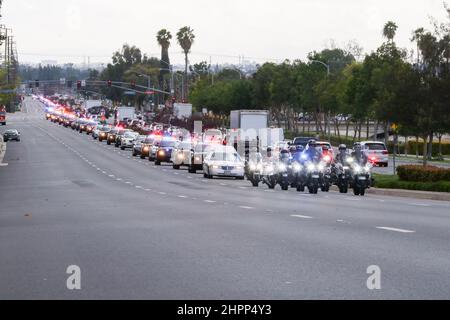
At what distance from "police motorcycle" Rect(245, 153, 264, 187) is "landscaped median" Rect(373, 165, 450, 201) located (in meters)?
5.17

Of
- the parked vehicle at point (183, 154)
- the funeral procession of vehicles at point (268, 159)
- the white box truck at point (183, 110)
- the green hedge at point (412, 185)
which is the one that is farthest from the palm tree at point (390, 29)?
the green hedge at point (412, 185)

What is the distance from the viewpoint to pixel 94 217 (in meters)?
21.6

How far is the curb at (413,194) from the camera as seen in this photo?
31572 millimetres

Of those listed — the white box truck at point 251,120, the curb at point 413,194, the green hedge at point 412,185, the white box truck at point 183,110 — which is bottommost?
the curb at point 413,194

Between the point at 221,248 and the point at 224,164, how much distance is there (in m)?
33.0

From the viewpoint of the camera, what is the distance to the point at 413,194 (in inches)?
1305

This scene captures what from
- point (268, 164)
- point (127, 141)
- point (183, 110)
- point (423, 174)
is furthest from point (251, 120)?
point (183, 110)

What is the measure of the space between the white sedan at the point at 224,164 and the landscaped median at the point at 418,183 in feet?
34.5

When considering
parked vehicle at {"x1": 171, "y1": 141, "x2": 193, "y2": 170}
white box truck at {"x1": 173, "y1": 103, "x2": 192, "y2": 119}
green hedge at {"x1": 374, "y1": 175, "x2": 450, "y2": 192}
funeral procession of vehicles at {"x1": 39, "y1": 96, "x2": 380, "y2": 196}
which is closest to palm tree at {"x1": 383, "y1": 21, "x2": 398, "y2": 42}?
white box truck at {"x1": 173, "y1": 103, "x2": 192, "y2": 119}

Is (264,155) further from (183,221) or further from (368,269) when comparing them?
(368,269)

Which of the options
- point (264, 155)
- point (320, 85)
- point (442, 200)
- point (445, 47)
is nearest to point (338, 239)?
point (442, 200)

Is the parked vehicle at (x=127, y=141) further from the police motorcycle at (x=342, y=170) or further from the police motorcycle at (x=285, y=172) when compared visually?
the police motorcycle at (x=342, y=170)

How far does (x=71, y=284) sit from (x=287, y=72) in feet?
323

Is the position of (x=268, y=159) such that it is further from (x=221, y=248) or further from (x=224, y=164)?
(x=221, y=248)
